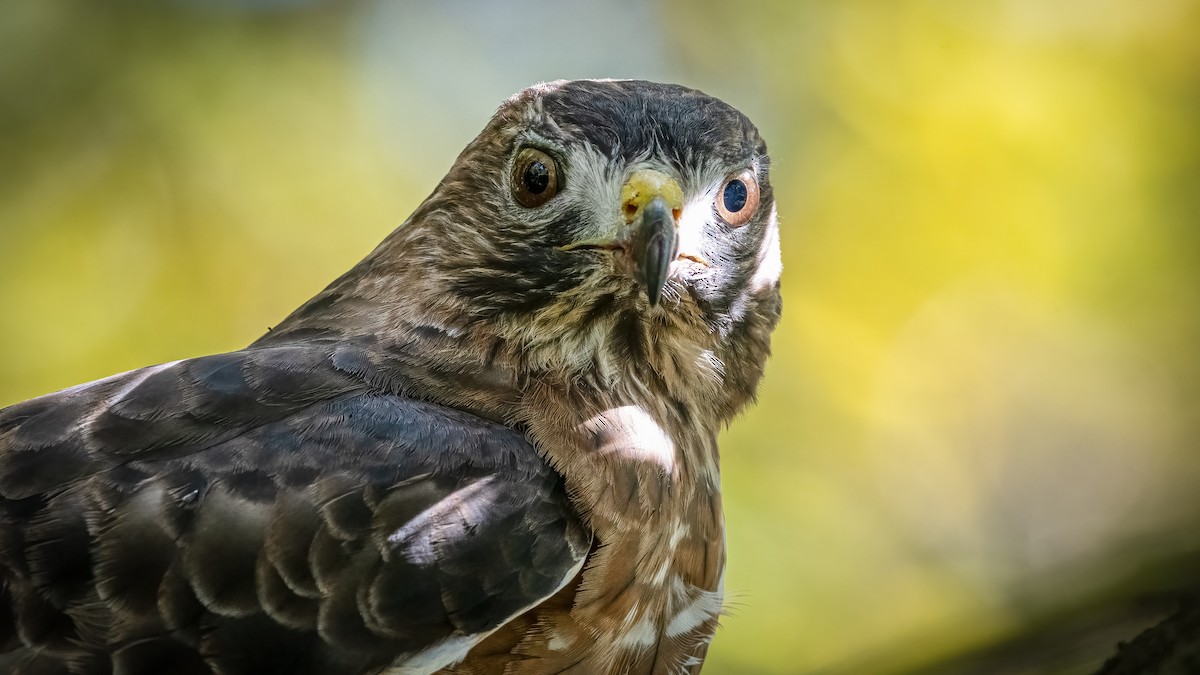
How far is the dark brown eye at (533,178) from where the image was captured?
3719mm

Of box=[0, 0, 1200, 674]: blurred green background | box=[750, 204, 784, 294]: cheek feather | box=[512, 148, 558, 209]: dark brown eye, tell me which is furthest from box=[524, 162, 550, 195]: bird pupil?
box=[0, 0, 1200, 674]: blurred green background

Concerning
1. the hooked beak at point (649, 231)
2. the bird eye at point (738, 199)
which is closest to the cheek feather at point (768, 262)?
the bird eye at point (738, 199)

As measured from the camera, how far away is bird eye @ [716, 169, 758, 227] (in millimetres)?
3871

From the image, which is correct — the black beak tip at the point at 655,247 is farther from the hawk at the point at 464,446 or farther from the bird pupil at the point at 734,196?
the bird pupil at the point at 734,196

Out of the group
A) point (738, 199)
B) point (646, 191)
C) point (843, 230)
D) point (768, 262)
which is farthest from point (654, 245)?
point (843, 230)

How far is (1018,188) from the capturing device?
580 centimetres

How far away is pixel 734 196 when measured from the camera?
155 inches

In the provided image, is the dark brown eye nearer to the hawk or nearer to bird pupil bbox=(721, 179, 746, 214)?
the hawk

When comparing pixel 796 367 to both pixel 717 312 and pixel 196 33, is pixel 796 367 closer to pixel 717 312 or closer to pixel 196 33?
pixel 717 312

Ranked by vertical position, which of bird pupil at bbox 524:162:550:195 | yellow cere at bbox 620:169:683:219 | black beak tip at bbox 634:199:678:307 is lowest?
black beak tip at bbox 634:199:678:307

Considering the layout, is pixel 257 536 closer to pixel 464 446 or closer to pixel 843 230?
pixel 464 446

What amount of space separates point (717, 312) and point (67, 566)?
7.04 ft

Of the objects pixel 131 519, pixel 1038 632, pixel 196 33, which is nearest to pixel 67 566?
pixel 131 519

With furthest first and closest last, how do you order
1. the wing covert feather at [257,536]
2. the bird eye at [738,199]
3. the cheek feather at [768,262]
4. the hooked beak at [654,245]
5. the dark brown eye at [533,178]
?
the cheek feather at [768,262], the bird eye at [738,199], the dark brown eye at [533,178], the hooked beak at [654,245], the wing covert feather at [257,536]
